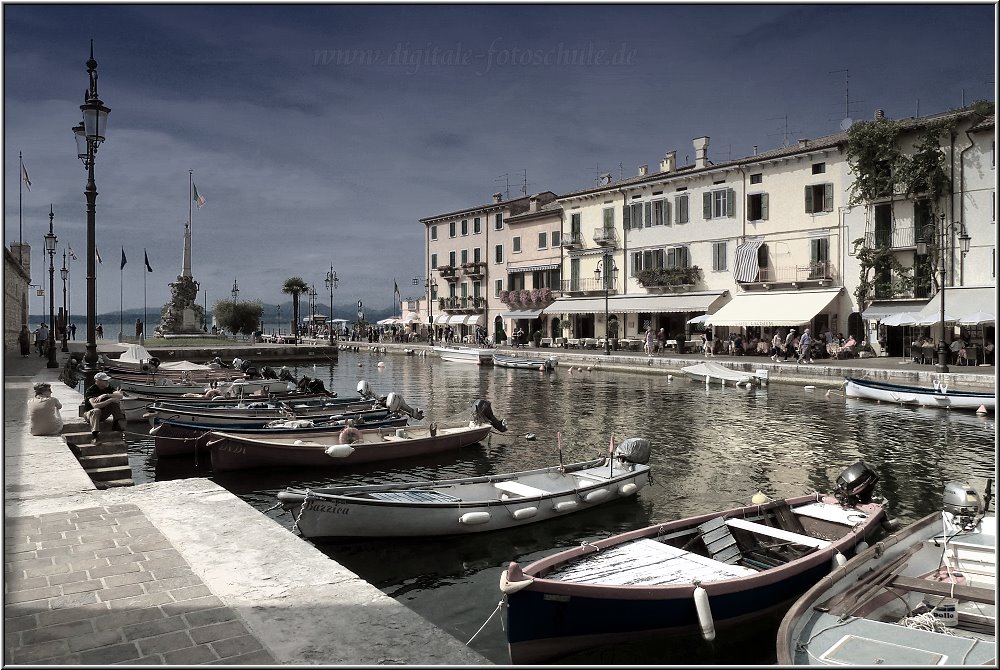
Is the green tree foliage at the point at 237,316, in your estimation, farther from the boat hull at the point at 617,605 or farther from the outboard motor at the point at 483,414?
the boat hull at the point at 617,605

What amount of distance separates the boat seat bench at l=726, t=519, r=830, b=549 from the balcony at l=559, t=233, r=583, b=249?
44.5m

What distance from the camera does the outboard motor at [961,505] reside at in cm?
831

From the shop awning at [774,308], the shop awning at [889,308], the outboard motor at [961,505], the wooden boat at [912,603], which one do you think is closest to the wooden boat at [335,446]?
the wooden boat at [912,603]

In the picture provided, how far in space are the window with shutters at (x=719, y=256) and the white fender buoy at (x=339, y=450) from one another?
33.9 meters

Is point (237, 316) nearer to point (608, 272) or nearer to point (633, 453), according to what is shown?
point (608, 272)

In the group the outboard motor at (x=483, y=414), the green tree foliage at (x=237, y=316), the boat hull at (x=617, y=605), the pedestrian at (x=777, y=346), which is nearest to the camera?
the boat hull at (x=617, y=605)

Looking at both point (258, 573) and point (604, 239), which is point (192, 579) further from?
point (604, 239)

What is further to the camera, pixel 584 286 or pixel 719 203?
pixel 584 286

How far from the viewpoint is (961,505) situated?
8.48 metres

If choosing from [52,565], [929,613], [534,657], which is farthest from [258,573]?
[929,613]

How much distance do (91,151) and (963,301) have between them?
34159 millimetres

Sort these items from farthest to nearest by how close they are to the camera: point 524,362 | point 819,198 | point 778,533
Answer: point 524,362 < point 819,198 < point 778,533

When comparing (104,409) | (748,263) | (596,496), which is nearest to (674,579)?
(596,496)

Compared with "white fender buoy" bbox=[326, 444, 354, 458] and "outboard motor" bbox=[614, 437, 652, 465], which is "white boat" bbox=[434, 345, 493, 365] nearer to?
"white fender buoy" bbox=[326, 444, 354, 458]
